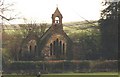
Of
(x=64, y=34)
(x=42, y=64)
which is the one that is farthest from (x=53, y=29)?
(x=42, y=64)

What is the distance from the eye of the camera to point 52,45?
1405 centimetres

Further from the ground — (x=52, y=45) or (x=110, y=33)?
(x=110, y=33)

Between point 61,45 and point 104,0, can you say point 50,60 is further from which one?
point 104,0

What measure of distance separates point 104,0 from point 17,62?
13.1ft

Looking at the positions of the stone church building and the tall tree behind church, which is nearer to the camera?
the tall tree behind church

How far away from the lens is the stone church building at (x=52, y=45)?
13625 mm

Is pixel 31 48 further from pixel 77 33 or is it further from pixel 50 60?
pixel 77 33

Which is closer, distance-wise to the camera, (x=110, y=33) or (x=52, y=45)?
(x=110, y=33)

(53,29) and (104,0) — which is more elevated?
(104,0)

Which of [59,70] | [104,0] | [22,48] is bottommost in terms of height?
[59,70]

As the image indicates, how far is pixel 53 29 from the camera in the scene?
1402cm

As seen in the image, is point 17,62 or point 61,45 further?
point 61,45

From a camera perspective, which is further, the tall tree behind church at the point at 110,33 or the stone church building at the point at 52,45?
the stone church building at the point at 52,45

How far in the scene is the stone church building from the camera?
13.6 meters
